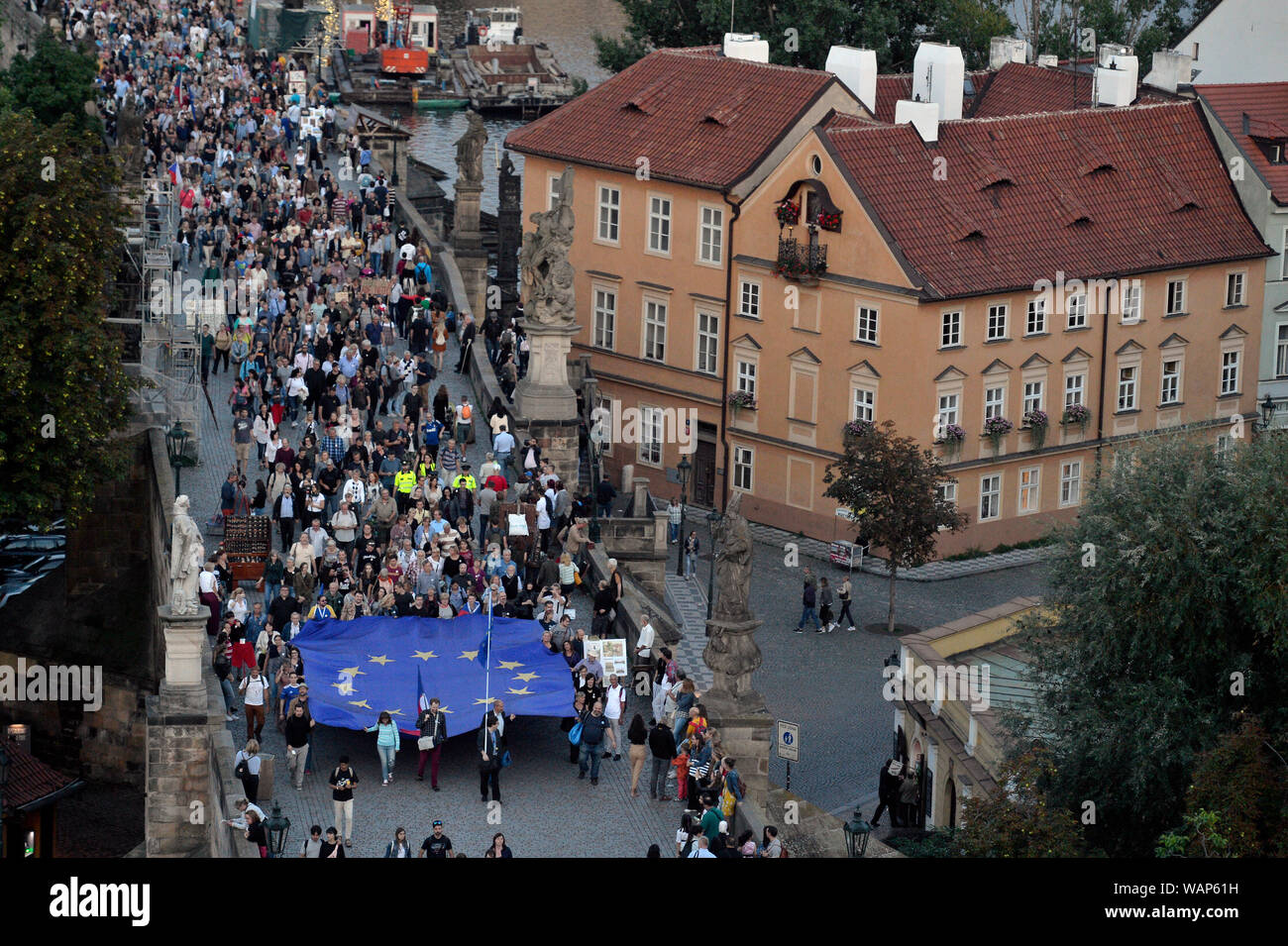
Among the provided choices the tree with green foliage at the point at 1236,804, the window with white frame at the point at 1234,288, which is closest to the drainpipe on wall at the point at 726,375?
the window with white frame at the point at 1234,288

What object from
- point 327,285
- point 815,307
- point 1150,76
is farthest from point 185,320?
point 1150,76

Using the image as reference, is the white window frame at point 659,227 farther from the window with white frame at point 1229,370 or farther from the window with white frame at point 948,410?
the window with white frame at point 1229,370

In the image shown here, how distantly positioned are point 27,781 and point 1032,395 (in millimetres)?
28428

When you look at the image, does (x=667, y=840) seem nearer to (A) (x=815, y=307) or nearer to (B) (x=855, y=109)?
(A) (x=815, y=307)

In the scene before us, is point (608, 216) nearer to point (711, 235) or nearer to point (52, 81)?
point (711, 235)

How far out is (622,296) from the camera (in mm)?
70312

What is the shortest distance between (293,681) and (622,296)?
3623 centimetres

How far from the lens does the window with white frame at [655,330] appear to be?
69375mm

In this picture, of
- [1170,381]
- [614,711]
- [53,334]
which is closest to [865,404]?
[1170,381]

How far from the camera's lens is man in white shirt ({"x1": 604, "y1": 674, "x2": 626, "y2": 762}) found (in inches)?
1404

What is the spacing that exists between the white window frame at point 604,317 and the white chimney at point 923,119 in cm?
1004

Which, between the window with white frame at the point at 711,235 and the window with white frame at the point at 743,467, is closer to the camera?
the window with white frame at the point at 743,467

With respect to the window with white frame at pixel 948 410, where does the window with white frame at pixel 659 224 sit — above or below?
above

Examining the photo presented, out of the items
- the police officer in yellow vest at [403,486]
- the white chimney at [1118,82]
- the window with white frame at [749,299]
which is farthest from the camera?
the white chimney at [1118,82]
